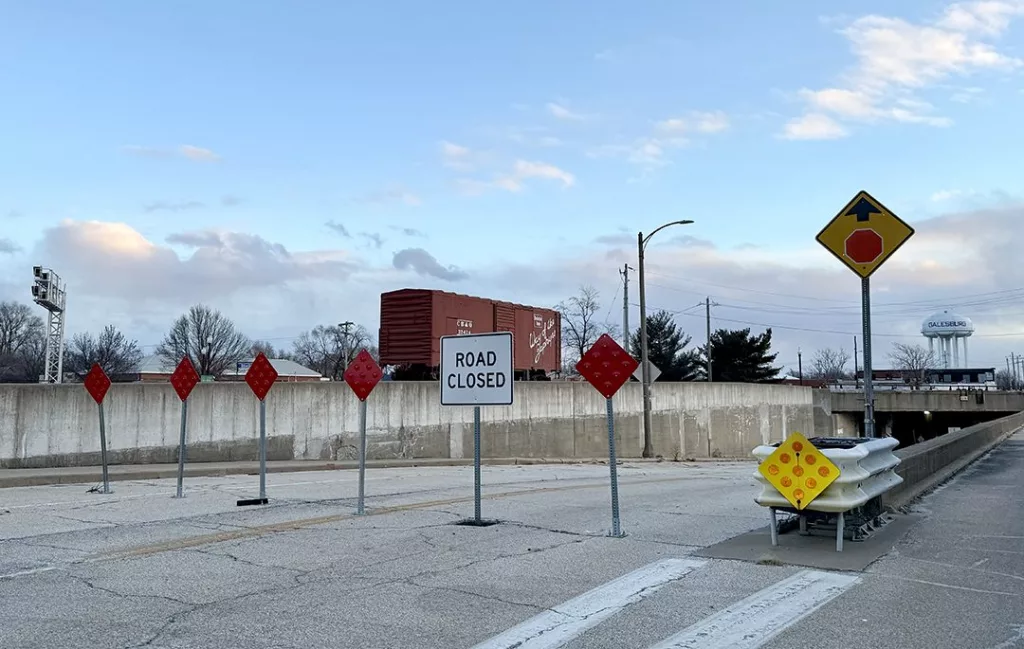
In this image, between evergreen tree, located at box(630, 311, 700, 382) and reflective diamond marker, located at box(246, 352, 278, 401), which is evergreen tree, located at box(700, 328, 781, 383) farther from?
reflective diamond marker, located at box(246, 352, 278, 401)

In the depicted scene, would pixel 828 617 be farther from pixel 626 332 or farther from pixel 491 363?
pixel 626 332

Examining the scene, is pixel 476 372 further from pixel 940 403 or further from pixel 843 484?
pixel 940 403

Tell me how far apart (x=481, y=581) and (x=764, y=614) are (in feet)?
7.92

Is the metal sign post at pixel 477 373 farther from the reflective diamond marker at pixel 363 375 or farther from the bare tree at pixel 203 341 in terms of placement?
the bare tree at pixel 203 341

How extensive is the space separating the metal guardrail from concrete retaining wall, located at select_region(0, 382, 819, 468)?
1615 cm

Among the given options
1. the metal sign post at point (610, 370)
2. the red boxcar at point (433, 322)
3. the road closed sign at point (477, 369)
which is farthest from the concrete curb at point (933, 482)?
the red boxcar at point (433, 322)

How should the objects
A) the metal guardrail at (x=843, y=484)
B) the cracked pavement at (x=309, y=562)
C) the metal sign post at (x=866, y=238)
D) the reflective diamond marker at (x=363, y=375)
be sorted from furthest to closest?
the reflective diamond marker at (x=363, y=375)
the metal sign post at (x=866, y=238)
the metal guardrail at (x=843, y=484)
the cracked pavement at (x=309, y=562)

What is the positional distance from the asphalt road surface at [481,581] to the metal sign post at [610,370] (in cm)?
85

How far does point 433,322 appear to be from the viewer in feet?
92.9

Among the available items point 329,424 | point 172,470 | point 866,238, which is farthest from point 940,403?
point 172,470

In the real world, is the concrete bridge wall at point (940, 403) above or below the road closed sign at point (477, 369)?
below

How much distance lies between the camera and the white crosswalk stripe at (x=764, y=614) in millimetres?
5270

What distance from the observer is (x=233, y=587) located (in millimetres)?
6824

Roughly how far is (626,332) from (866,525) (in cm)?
3348
